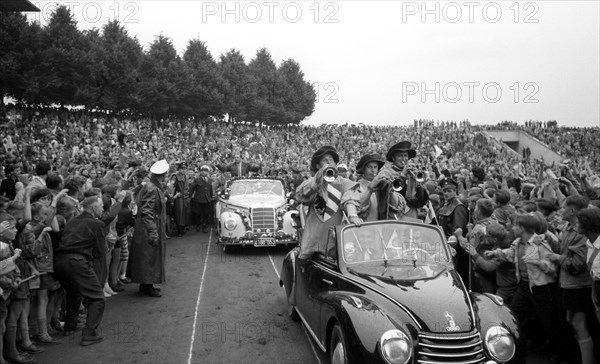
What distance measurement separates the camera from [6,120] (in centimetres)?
2264

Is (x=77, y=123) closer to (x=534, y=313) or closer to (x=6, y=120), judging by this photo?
(x=6, y=120)

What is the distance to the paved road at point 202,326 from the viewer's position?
5.73m

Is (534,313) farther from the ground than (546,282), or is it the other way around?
(546,282)

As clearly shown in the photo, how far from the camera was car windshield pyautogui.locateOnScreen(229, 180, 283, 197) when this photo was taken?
13.5 m

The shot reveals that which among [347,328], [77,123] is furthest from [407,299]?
[77,123]

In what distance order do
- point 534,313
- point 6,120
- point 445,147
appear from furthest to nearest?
1. point 445,147
2. point 6,120
3. point 534,313

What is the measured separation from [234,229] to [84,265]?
19.0 feet

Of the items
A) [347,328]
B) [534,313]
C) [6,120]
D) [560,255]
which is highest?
[6,120]

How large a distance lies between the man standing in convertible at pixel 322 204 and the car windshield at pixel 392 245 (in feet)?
1.61

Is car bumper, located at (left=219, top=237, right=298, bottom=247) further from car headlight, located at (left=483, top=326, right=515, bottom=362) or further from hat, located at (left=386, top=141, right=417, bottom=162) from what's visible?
car headlight, located at (left=483, top=326, right=515, bottom=362)

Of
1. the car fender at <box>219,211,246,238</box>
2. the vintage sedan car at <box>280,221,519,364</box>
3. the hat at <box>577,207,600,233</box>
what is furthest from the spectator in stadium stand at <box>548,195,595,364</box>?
the car fender at <box>219,211,246,238</box>

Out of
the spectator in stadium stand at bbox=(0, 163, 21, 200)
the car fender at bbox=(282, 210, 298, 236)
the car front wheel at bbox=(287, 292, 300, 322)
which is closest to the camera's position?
the car front wheel at bbox=(287, 292, 300, 322)

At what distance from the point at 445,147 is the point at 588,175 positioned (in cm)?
2677

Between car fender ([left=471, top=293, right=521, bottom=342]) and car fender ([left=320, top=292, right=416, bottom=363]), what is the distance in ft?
2.29
